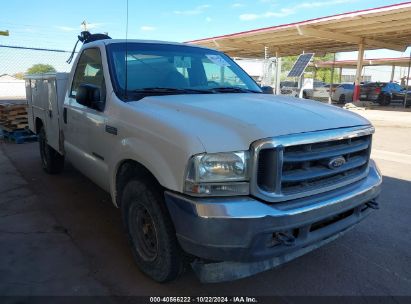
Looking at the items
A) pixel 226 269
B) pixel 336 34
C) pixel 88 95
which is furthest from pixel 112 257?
pixel 336 34

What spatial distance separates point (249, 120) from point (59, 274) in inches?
81.0

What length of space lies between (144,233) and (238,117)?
1234mm

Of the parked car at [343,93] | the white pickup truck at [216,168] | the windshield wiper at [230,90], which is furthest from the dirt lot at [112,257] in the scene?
the parked car at [343,93]

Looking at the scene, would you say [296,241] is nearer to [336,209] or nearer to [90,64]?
[336,209]

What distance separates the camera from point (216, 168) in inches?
97.0

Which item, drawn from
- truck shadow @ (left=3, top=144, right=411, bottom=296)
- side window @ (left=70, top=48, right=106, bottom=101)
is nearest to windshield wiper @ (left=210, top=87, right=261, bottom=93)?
side window @ (left=70, top=48, right=106, bottom=101)

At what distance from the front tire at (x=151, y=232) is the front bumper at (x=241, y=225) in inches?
7.6

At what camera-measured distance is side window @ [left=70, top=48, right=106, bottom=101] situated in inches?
152

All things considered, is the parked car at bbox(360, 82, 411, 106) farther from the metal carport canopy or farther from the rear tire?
the rear tire

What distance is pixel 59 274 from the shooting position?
3.24 metres

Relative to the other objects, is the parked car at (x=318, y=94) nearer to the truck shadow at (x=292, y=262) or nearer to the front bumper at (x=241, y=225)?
the truck shadow at (x=292, y=262)

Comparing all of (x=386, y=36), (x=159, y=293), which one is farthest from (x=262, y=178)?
(x=386, y=36)

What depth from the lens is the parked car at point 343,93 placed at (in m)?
27.3

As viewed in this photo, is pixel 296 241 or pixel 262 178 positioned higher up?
pixel 262 178
